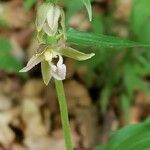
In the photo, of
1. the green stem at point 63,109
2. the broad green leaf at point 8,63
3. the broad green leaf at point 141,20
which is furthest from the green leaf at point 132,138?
the broad green leaf at point 8,63

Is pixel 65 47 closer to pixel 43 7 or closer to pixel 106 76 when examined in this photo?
pixel 43 7

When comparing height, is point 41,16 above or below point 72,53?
above

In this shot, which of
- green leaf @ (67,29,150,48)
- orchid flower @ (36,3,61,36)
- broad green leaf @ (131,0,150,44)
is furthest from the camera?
broad green leaf @ (131,0,150,44)

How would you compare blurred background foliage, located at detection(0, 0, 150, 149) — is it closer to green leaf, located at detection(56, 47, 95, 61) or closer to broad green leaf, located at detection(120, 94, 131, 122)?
broad green leaf, located at detection(120, 94, 131, 122)

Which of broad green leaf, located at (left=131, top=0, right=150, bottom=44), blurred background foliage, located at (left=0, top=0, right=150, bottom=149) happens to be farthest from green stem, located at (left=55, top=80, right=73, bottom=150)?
broad green leaf, located at (left=131, top=0, right=150, bottom=44)

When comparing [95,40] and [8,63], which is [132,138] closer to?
[95,40]

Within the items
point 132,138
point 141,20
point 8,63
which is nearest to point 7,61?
point 8,63
